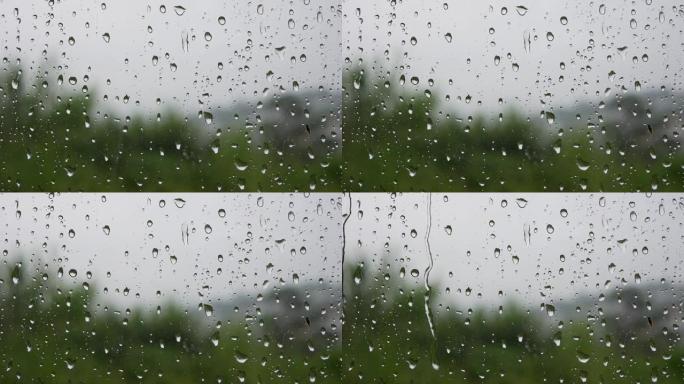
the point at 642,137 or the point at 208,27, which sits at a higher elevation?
the point at 208,27

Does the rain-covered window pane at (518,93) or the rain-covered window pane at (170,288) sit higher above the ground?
the rain-covered window pane at (518,93)

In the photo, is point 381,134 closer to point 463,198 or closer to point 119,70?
point 463,198

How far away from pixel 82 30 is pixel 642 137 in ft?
4.22

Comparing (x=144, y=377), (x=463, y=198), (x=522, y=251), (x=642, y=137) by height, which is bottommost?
(x=144, y=377)

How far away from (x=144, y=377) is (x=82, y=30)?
2.65ft

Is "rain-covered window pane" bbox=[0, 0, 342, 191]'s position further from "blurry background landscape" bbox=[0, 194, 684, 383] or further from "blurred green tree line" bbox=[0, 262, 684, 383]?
"blurred green tree line" bbox=[0, 262, 684, 383]

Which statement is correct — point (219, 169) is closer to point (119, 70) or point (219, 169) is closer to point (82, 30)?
point (119, 70)

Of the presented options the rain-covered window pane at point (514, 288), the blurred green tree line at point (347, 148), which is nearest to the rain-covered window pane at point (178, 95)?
the blurred green tree line at point (347, 148)

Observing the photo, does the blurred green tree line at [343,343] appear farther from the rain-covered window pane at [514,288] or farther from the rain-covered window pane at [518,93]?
the rain-covered window pane at [518,93]

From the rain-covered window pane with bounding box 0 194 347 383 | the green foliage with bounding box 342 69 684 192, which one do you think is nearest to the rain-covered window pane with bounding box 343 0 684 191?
the green foliage with bounding box 342 69 684 192

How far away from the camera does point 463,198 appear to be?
1711mm

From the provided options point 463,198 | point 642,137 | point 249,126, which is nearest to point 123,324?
point 249,126

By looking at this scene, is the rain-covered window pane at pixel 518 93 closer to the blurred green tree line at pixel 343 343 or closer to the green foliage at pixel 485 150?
the green foliage at pixel 485 150

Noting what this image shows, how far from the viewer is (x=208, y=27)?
5.65 feet
